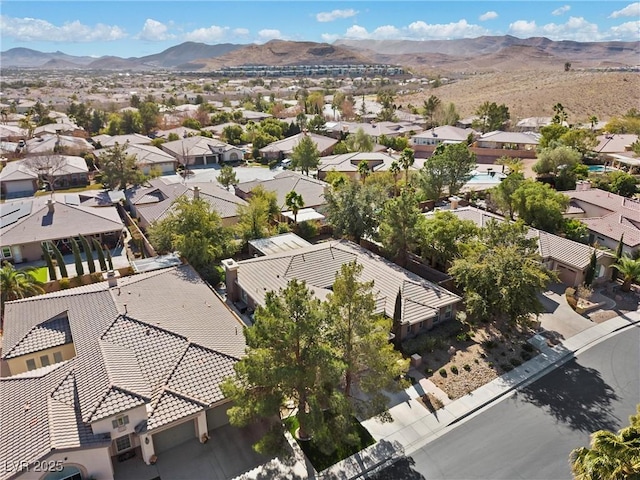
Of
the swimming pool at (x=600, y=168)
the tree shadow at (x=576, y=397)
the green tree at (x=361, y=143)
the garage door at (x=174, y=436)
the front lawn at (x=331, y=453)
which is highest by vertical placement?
the green tree at (x=361, y=143)

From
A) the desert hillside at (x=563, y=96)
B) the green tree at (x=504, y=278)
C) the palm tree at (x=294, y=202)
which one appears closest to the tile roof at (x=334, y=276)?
the green tree at (x=504, y=278)

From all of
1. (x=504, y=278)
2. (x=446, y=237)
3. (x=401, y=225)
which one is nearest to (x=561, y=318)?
(x=504, y=278)

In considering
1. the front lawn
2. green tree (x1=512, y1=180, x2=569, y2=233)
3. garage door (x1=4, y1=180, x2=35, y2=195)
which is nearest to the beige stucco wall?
the front lawn

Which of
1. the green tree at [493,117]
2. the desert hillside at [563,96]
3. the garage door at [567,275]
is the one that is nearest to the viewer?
the garage door at [567,275]

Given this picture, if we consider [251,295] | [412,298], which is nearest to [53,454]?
[251,295]

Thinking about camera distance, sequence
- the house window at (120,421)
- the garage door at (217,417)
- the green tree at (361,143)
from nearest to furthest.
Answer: the house window at (120,421)
the garage door at (217,417)
the green tree at (361,143)

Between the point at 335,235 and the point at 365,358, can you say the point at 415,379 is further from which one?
the point at 335,235

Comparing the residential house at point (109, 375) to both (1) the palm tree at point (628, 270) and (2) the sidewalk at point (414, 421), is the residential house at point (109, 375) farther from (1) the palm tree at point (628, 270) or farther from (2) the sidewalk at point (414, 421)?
(1) the palm tree at point (628, 270)

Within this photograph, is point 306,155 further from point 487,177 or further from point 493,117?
point 493,117
